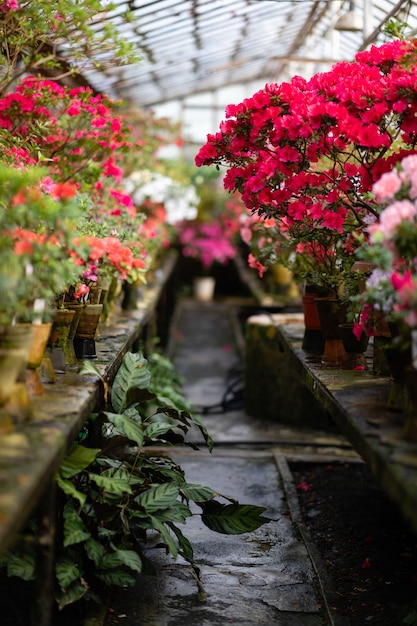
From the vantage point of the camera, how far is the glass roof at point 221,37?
24.9 ft

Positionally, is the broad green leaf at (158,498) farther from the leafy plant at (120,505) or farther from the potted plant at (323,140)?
the potted plant at (323,140)

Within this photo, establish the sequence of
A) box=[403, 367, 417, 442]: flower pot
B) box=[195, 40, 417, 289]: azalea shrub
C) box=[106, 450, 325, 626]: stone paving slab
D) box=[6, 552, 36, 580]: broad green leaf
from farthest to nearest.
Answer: box=[195, 40, 417, 289]: azalea shrub < box=[106, 450, 325, 626]: stone paving slab < box=[6, 552, 36, 580]: broad green leaf < box=[403, 367, 417, 442]: flower pot

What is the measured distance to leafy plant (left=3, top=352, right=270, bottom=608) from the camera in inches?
123

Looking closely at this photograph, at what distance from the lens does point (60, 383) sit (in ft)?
11.0

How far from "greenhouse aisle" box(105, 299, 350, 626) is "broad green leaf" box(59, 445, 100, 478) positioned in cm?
63

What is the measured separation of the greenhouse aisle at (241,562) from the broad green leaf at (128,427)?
2.30 ft

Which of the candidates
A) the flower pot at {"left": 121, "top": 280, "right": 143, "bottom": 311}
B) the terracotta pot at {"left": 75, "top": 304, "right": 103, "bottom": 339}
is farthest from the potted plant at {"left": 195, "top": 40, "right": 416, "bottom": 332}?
the flower pot at {"left": 121, "top": 280, "right": 143, "bottom": 311}

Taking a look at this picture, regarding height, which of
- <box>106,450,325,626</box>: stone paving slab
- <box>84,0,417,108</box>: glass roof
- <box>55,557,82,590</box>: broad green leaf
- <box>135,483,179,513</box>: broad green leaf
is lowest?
<box>106,450,325,626</box>: stone paving slab

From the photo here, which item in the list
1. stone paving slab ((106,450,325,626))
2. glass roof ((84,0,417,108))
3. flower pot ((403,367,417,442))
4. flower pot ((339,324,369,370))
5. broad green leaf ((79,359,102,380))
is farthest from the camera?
glass roof ((84,0,417,108))

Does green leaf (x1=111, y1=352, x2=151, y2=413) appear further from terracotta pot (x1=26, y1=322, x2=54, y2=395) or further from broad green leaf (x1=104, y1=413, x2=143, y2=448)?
terracotta pot (x1=26, y1=322, x2=54, y2=395)

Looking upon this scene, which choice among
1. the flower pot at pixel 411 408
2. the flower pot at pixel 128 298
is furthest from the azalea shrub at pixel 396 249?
the flower pot at pixel 128 298

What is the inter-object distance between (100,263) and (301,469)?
251 cm

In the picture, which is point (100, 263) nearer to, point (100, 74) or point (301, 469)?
point (301, 469)

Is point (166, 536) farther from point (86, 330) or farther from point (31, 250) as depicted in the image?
point (31, 250)
